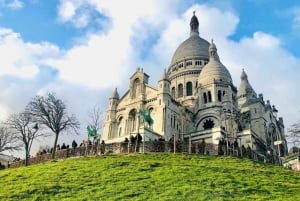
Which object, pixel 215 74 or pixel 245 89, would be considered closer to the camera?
pixel 215 74

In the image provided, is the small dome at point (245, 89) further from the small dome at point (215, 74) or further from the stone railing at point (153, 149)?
the stone railing at point (153, 149)

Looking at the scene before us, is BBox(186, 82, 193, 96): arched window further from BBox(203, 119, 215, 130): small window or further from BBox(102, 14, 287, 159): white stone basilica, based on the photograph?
BBox(203, 119, 215, 130): small window

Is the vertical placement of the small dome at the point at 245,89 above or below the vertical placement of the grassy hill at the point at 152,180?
above

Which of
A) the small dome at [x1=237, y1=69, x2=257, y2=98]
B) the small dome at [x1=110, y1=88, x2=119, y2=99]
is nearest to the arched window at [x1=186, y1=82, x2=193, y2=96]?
the small dome at [x1=237, y1=69, x2=257, y2=98]

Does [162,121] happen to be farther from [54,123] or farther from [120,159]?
[120,159]

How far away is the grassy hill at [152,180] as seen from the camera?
58.4 feet

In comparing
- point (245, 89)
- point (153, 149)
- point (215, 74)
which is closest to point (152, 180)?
point (153, 149)

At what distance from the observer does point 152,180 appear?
66.5ft

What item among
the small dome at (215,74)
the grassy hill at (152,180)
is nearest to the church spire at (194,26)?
the small dome at (215,74)

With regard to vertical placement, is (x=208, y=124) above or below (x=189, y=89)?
below

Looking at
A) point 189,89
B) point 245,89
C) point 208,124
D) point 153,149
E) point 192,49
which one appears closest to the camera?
point 153,149

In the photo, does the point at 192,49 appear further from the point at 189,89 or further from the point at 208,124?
the point at 208,124

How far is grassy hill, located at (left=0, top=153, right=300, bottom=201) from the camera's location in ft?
58.4

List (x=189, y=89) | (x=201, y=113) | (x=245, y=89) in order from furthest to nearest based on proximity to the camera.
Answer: (x=245, y=89)
(x=189, y=89)
(x=201, y=113)
